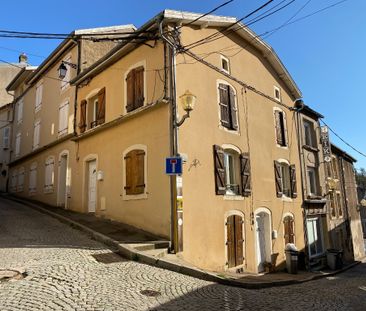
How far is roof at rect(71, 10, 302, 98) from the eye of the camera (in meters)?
10.7

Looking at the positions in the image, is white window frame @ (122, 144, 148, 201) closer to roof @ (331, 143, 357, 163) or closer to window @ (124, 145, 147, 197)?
window @ (124, 145, 147, 197)

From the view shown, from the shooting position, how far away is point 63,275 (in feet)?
21.4

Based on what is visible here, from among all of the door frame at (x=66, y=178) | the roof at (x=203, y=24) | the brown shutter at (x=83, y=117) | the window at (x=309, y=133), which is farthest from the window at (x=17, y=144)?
the window at (x=309, y=133)

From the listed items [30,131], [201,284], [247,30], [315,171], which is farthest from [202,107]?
[30,131]

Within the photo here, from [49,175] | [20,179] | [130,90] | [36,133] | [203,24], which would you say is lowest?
[49,175]

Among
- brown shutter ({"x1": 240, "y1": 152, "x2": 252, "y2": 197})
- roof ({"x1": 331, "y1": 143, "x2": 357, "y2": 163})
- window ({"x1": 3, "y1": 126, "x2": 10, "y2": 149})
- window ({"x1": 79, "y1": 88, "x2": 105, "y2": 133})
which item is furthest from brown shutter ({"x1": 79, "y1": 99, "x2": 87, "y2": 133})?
roof ({"x1": 331, "y1": 143, "x2": 357, "y2": 163})

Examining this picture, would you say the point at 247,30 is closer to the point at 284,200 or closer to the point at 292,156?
the point at 292,156

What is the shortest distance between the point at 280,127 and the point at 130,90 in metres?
7.49

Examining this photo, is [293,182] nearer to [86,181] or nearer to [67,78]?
[86,181]

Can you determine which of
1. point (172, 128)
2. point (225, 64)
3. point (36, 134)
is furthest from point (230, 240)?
point (36, 134)

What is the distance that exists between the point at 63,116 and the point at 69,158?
2443 mm

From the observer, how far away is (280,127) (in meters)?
16.0

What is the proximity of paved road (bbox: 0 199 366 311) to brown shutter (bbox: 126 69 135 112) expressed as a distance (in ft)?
15.5

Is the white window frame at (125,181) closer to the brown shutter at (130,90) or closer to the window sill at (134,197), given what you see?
the window sill at (134,197)
